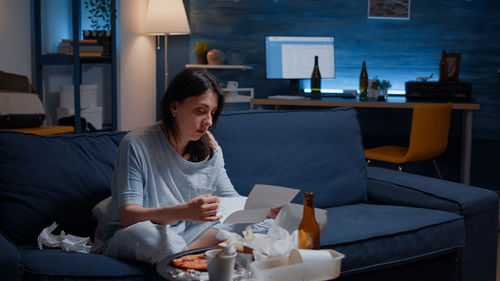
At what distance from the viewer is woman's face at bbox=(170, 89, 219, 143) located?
1.77 meters

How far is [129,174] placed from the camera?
1.69m

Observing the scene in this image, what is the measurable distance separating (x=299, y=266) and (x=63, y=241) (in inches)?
35.6

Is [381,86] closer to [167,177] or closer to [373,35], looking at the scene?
[373,35]

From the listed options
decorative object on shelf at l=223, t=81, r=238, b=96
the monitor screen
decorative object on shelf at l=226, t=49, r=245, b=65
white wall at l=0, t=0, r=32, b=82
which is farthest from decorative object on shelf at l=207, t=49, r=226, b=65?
white wall at l=0, t=0, r=32, b=82

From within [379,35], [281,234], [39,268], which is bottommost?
[39,268]

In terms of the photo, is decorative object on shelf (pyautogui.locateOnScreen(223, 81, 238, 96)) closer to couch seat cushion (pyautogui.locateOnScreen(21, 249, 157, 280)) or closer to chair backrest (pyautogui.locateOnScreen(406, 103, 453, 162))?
chair backrest (pyautogui.locateOnScreen(406, 103, 453, 162))

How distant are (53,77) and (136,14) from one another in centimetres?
92

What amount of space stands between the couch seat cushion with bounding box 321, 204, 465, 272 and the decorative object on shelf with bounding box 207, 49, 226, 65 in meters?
2.81

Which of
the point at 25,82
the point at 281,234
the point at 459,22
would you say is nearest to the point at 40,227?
the point at 281,234

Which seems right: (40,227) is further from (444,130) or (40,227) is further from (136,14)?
(136,14)

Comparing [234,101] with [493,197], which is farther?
[234,101]

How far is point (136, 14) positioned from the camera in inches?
195

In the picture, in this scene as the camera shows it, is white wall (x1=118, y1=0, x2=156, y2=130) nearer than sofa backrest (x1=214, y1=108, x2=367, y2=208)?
No

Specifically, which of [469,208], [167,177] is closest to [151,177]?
[167,177]
